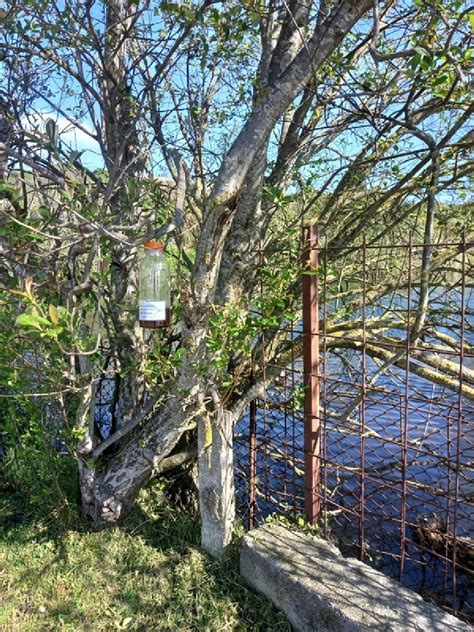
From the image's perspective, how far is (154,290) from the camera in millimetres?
2807

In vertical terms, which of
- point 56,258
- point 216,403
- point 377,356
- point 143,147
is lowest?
point 216,403

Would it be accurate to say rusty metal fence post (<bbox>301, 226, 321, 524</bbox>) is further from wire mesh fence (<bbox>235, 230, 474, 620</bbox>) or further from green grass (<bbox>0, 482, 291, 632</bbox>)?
green grass (<bbox>0, 482, 291, 632</bbox>)

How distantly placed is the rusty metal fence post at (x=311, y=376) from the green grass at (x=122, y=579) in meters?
0.64

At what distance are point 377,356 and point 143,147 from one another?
2.28 m

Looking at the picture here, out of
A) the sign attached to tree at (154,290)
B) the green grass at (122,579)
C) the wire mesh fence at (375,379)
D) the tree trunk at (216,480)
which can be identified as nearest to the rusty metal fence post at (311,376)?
the wire mesh fence at (375,379)

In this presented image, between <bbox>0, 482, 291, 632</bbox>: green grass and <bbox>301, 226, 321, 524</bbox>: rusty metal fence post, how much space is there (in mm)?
642

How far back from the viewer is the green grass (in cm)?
277

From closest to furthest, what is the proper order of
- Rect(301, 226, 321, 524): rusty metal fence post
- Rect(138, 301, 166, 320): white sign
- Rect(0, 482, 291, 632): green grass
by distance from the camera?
Rect(138, 301, 166, 320): white sign
Rect(0, 482, 291, 632): green grass
Rect(301, 226, 321, 524): rusty metal fence post

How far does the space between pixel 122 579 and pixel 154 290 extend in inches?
70.7

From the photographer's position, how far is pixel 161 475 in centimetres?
399

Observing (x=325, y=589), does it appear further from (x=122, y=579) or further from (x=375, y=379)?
(x=375, y=379)

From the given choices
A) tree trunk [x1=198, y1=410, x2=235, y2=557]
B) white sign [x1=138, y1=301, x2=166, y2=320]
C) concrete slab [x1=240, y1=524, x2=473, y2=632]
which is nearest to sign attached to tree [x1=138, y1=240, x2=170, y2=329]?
white sign [x1=138, y1=301, x2=166, y2=320]

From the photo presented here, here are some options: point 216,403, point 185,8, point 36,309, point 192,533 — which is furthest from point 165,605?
point 185,8

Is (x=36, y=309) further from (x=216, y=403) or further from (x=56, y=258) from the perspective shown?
(x=216, y=403)
